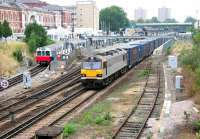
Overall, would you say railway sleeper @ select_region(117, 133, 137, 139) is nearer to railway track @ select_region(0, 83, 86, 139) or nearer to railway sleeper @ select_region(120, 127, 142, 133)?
railway sleeper @ select_region(120, 127, 142, 133)

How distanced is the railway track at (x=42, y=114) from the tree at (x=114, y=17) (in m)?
142

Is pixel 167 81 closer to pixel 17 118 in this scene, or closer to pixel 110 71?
pixel 110 71

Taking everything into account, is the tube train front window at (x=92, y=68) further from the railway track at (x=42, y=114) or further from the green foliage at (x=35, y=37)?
the green foliage at (x=35, y=37)

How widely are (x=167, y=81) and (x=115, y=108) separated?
1136 centimetres

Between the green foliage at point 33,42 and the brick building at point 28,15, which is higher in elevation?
the brick building at point 28,15

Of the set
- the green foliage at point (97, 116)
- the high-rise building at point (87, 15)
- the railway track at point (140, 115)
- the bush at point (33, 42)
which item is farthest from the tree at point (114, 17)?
the green foliage at point (97, 116)

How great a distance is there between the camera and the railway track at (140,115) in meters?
18.2

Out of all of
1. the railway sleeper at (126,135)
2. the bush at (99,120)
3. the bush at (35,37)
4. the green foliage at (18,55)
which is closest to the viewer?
the railway sleeper at (126,135)

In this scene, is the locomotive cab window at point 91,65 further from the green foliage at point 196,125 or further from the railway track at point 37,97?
the green foliage at point 196,125

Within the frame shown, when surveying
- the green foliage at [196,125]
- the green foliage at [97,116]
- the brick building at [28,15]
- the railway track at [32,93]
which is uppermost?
the brick building at [28,15]

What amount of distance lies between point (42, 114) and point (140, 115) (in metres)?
5.33

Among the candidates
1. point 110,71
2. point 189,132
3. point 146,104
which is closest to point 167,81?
point 110,71

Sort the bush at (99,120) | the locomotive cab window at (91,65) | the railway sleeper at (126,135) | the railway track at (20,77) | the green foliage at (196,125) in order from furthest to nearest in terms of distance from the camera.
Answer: the railway track at (20,77) < the locomotive cab window at (91,65) < the bush at (99,120) < the railway sleeper at (126,135) < the green foliage at (196,125)

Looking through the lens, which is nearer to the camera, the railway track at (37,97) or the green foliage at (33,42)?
the railway track at (37,97)
